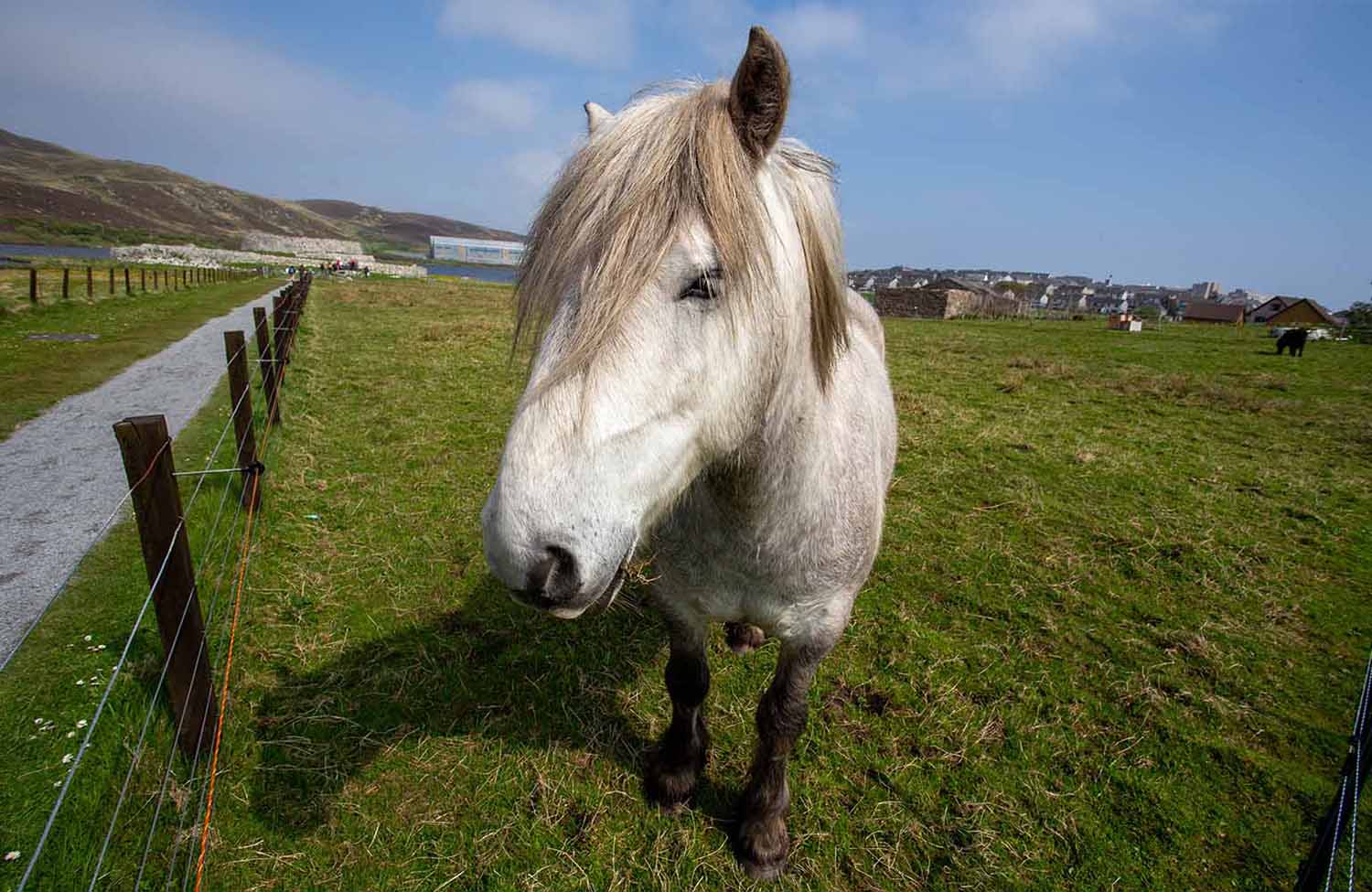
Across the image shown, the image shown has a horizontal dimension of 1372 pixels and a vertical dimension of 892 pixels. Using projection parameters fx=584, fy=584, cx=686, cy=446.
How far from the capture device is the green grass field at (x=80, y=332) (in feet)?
28.2

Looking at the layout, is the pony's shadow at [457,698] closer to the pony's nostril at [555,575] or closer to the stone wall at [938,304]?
the pony's nostril at [555,575]

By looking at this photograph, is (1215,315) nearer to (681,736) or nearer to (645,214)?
(681,736)

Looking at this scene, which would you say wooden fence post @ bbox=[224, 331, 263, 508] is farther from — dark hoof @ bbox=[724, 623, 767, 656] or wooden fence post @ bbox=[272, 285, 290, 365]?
dark hoof @ bbox=[724, 623, 767, 656]

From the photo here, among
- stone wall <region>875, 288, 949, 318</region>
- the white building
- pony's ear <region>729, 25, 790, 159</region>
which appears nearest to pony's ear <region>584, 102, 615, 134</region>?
pony's ear <region>729, 25, 790, 159</region>

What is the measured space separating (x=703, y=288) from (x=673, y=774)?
2598mm

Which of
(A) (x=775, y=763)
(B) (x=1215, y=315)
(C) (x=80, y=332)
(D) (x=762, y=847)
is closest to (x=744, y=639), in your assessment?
(A) (x=775, y=763)

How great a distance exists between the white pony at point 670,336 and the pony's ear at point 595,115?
0.6 inches

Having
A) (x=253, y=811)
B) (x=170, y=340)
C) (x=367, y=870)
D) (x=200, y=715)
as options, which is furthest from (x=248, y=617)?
(x=170, y=340)

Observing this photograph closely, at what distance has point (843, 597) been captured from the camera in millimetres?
2621

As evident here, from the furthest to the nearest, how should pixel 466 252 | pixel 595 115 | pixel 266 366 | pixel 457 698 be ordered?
1. pixel 466 252
2. pixel 266 366
3. pixel 457 698
4. pixel 595 115

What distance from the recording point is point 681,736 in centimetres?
305

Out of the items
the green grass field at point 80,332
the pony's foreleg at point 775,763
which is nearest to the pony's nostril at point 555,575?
the pony's foreleg at point 775,763

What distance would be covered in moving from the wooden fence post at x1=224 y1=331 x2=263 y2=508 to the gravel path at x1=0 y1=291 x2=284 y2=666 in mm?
1079

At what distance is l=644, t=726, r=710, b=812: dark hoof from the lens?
2.99 meters
